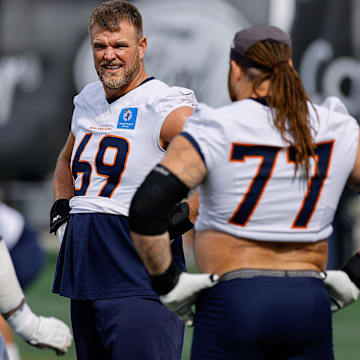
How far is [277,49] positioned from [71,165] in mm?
1386

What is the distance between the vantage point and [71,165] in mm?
4141

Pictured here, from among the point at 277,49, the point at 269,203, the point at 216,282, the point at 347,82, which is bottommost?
the point at 347,82

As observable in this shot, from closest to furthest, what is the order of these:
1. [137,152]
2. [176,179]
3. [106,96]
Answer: [176,179]
[137,152]
[106,96]

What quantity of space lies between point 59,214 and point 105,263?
1.34 feet

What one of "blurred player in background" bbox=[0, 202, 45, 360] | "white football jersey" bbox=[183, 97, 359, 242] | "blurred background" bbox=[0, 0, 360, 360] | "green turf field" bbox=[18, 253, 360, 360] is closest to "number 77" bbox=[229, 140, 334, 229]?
"white football jersey" bbox=[183, 97, 359, 242]

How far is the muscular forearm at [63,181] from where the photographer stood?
4.36m

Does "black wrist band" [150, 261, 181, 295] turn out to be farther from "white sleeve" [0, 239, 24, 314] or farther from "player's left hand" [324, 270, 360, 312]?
"white sleeve" [0, 239, 24, 314]

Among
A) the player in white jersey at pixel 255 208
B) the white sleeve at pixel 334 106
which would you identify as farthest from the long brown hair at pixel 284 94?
the white sleeve at pixel 334 106

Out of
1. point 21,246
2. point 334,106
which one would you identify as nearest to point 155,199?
point 334,106

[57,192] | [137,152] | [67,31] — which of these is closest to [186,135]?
[137,152]

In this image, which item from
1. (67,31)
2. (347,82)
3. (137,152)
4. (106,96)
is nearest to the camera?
(137,152)

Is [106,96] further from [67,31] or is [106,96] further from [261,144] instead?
[67,31]

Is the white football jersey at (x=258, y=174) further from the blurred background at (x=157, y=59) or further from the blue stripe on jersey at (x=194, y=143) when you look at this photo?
the blurred background at (x=157, y=59)

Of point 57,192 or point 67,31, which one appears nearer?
point 57,192
